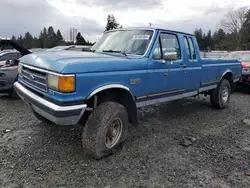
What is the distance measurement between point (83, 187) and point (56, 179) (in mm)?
399

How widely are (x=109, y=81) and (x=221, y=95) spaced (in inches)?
178

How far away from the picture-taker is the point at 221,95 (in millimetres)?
6758

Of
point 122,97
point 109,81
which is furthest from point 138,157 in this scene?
point 109,81

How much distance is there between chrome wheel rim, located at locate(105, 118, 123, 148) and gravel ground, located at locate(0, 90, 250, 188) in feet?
0.67

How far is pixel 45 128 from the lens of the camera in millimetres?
4680

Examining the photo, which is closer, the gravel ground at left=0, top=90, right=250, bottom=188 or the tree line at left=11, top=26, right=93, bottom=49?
the gravel ground at left=0, top=90, right=250, bottom=188

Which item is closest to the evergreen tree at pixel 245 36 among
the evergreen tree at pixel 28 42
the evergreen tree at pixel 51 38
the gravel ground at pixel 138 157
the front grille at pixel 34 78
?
the evergreen tree at pixel 51 38

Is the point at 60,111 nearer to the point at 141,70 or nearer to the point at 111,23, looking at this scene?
the point at 141,70

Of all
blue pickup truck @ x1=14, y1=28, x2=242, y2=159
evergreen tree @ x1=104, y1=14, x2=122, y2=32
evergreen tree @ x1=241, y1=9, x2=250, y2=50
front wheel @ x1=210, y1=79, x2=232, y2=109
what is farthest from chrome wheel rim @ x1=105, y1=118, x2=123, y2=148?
evergreen tree @ x1=241, y1=9, x2=250, y2=50

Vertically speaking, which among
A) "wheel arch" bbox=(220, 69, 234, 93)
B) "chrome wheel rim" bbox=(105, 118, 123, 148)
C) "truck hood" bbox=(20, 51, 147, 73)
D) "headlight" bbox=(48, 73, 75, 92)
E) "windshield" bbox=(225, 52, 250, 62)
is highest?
"windshield" bbox=(225, 52, 250, 62)

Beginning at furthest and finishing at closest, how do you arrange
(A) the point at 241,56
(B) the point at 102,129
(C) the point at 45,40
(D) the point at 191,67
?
(C) the point at 45,40 < (A) the point at 241,56 < (D) the point at 191,67 < (B) the point at 102,129

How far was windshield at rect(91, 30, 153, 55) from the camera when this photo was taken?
13.8ft

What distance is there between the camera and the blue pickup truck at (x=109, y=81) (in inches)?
120

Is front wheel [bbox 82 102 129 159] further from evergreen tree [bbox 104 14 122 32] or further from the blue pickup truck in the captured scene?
evergreen tree [bbox 104 14 122 32]
